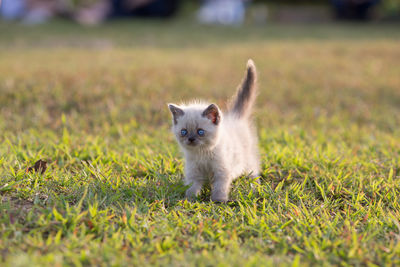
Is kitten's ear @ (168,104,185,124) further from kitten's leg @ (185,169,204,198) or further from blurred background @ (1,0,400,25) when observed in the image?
blurred background @ (1,0,400,25)

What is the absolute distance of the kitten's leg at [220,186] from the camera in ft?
10.9

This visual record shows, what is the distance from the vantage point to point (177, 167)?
12.9 ft

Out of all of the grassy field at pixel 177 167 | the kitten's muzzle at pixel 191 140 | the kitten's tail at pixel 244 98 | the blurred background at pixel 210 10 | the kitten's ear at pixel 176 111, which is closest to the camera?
the grassy field at pixel 177 167

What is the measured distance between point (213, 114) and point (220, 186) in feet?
1.98

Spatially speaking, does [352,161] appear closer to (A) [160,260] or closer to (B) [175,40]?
(A) [160,260]

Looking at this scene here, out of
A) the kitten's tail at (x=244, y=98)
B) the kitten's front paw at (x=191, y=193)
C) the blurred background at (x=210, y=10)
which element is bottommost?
the kitten's front paw at (x=191, y=193)

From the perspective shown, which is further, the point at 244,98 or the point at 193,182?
the point at 244,98

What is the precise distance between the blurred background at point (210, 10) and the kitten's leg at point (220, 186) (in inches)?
564

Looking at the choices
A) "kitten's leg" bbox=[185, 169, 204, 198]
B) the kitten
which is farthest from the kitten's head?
"kitten's leg" bbox=[185, 169, 204, 198]

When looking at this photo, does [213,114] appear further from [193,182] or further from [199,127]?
[193,182]

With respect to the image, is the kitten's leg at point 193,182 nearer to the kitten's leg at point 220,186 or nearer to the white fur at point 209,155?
the white fur at point 209,155

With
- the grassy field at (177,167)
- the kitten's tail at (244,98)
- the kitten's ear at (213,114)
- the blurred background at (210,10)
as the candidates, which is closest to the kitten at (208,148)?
the kitten's ear at (213,114)

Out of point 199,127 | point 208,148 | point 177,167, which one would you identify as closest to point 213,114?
point 199,127

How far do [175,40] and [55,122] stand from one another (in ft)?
26.8
